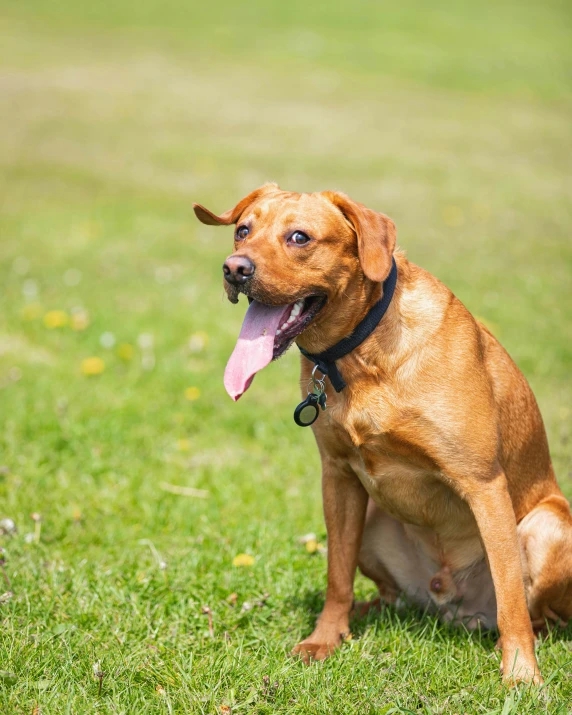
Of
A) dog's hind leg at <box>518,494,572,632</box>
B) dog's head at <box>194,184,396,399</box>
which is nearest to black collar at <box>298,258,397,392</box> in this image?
dog's head at <box>194,184,396,399</box>

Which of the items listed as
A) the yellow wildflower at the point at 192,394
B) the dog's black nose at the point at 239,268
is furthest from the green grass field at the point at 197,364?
the dog's black nose at the point at 239,268

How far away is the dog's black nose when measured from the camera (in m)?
3.09

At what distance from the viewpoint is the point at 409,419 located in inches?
128

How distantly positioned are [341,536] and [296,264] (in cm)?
127

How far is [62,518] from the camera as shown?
14.5 ft

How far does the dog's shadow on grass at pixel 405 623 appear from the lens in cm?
353

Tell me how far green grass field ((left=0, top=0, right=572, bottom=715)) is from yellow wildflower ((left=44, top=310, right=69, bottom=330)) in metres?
0.01

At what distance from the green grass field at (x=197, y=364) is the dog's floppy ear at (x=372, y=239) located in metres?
1.54

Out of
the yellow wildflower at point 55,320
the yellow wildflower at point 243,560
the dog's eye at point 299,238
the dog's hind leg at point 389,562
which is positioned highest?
the dog's eye at point 299,238

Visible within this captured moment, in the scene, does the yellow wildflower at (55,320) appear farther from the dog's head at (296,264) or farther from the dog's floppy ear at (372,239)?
the dog's floppy ear at (372,239)

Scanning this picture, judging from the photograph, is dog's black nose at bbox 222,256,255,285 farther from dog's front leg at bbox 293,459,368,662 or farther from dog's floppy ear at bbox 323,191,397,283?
dog's front leg at bbox 293,459,368,662

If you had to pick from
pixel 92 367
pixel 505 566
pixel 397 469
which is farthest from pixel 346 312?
pixel 92 367

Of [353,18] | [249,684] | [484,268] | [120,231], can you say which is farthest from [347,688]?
[353,18]

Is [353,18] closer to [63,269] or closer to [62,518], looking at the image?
[63,269]
